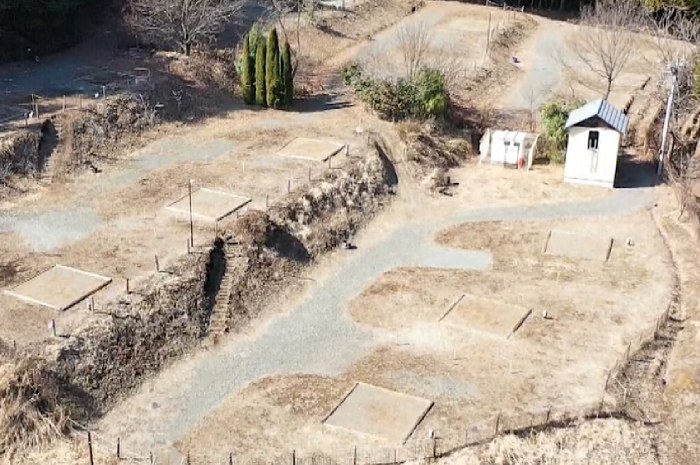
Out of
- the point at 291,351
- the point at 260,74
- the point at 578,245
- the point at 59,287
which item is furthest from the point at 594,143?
the point at 59,287

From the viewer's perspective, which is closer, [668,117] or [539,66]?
[668,117]

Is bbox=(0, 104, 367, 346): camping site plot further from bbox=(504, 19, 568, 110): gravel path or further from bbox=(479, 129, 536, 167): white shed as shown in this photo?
bbox=(504, 19, 568, 110): gravel path

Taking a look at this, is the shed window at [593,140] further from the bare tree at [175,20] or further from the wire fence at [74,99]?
the wire fence at [74,99]

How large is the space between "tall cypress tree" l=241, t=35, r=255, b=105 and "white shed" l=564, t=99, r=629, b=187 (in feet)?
A: 38.4

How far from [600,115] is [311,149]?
9.48m

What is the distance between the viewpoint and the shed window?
2855 centimetres

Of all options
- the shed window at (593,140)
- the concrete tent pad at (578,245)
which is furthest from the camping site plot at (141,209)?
the shed window at (593,140)

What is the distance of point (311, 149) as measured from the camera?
29.1 meters

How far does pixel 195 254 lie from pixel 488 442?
30.5 ft

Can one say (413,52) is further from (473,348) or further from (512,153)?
(473,348)

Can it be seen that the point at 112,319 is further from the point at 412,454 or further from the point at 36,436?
the point at 412,454

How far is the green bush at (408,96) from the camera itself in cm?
3147

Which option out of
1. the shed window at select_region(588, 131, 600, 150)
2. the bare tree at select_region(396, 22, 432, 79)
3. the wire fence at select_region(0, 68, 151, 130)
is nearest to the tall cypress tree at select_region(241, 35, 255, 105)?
the wire fence at select_region(0, 68, 151, 130)

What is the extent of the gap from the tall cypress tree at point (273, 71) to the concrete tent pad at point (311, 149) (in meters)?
3.10
